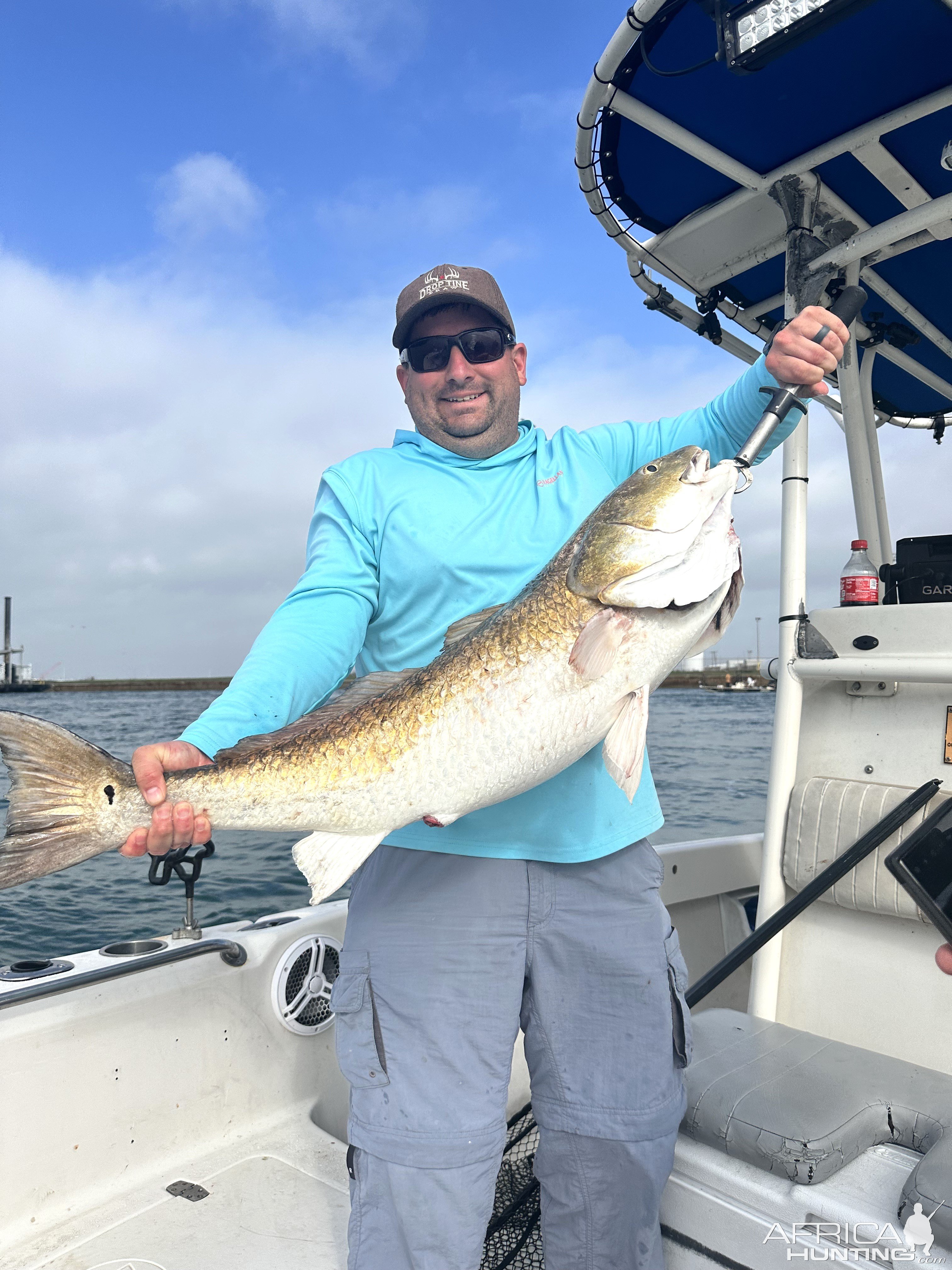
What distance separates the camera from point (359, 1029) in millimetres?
2156

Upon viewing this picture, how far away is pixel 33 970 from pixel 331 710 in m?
1.88

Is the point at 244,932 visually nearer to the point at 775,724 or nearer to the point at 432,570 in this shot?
the point at 432,570

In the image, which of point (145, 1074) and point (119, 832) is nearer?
point (119, 832)

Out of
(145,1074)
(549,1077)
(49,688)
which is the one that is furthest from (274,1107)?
(49,688)

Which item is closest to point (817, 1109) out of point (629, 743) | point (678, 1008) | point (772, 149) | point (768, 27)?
point (678, 1008)

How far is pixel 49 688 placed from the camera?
3625 inches

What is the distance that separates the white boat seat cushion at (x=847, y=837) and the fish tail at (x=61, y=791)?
2.53 m

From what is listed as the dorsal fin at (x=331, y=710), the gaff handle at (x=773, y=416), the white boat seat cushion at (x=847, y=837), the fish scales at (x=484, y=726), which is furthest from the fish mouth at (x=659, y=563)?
the white boat seat cushion at (x=847, y=837)

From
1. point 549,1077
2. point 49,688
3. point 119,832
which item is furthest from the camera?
point 49,688

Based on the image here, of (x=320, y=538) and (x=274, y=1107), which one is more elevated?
(x=320, y=538)

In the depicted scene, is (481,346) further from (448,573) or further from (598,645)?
(598,645)

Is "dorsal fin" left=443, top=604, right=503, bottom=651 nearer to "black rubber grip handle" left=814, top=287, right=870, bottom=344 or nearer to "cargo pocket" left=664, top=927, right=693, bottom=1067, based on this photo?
"cargo pocket" left=664, top=927, right=693, bottom=1067

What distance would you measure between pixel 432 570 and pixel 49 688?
101919mm

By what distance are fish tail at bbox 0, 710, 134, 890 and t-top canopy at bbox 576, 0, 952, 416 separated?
2.69m
